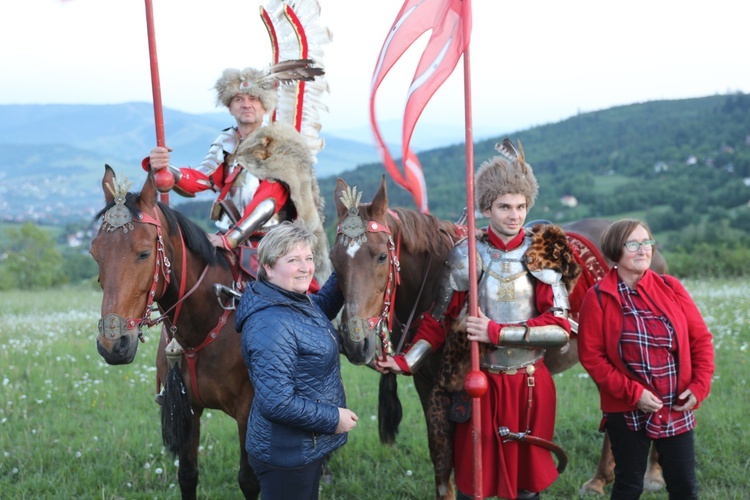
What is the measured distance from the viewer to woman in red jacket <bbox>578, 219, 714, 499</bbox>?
3320mm

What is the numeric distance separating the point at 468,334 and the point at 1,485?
395 centimetres

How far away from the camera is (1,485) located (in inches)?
194

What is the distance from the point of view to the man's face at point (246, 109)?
4508 mm

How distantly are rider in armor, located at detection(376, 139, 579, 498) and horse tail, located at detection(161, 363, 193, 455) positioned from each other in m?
1.29

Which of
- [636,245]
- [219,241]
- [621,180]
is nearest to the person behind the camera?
[636,245]

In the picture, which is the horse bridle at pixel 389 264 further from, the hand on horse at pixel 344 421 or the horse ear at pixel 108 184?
the horse ear at pixel 108 184

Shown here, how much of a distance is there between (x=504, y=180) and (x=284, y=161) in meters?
1.60

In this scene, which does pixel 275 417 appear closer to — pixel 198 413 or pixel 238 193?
pixel 198 413

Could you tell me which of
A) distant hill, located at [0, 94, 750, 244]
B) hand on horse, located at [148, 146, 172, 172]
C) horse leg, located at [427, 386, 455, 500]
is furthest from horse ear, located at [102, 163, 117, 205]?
Result: distant hill, located at [0, 94, 750, 244]

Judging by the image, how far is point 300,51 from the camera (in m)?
4.90

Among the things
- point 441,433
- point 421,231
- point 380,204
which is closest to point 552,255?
point 421,231

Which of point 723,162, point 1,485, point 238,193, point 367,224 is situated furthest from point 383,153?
point 723,162

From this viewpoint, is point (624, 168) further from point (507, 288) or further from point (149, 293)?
point (149, 293)

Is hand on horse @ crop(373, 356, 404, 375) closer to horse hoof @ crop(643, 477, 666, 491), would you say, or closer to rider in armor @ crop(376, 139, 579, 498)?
rider in armor @ crop(376, 139, 579, 498)
